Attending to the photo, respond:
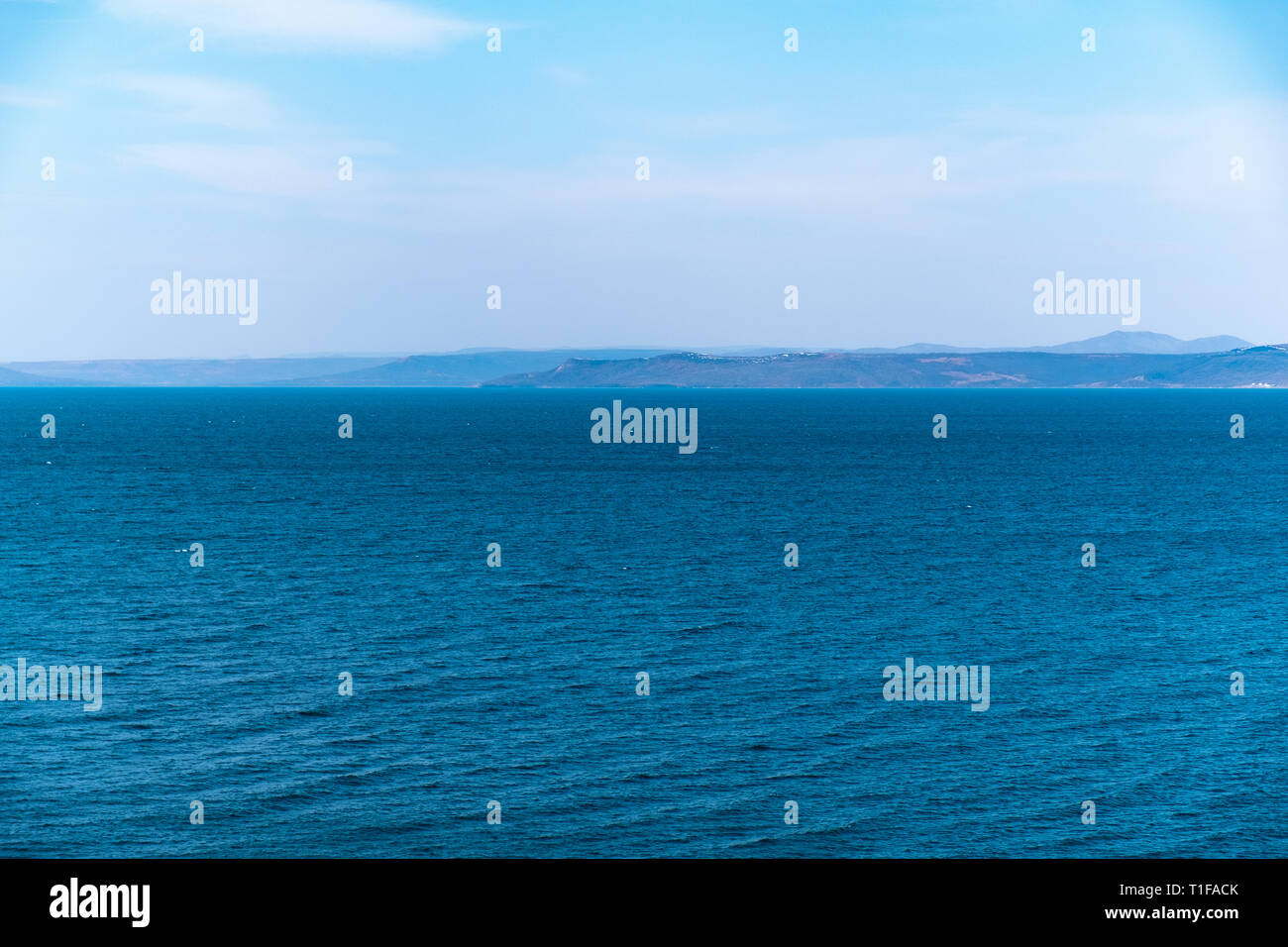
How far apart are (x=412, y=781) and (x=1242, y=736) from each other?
33644mm

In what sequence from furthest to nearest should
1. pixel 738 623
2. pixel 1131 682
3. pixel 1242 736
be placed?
Result: pixel 738 623
pixel 1131 682
pixel 1242 736

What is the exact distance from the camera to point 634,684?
178ft

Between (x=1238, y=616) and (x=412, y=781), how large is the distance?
169 ft

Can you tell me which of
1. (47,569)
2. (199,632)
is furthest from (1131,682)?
(47,569)

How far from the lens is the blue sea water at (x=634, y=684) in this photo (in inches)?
1547

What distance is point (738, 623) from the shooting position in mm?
67312

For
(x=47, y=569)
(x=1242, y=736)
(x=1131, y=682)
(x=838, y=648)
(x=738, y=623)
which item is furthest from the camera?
(x=47, y=569)

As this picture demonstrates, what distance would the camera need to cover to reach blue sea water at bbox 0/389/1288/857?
3928cm
